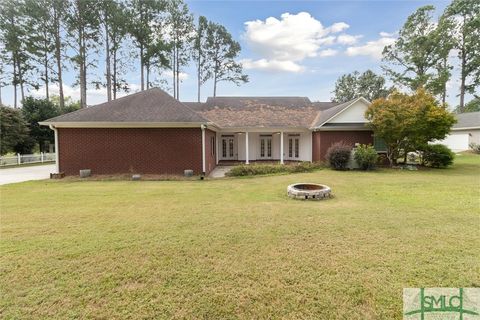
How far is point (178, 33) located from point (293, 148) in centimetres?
1892

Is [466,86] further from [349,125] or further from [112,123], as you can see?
[112,123]

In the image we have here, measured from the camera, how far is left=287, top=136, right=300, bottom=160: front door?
18484 mm

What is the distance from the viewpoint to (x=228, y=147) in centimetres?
1914

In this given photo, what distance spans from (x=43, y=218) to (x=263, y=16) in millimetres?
17661

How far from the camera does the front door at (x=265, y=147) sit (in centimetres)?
1912

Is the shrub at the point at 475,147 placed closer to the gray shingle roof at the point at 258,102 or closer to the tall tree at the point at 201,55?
the gray shingle roof at the point at 258,102

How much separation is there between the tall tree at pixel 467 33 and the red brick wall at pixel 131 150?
120 ft

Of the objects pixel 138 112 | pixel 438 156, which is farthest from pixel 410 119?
pixel 138 112

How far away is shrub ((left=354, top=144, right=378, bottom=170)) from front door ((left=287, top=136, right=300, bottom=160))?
17.6 feet

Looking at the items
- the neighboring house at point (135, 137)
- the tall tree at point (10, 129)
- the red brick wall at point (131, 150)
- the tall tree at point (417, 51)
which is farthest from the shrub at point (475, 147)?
the tall tree at point (10, 129)

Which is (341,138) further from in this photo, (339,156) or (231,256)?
(231,256)

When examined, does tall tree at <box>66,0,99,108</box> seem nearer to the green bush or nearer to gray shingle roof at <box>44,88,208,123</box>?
gray shingle roof at <box>44,88,208,123</box>

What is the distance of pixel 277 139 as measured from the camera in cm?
1898

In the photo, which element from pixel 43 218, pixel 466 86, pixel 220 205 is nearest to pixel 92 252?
pixel 43 218
